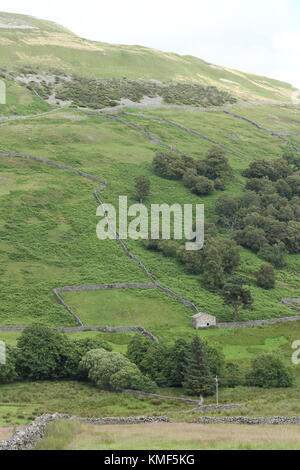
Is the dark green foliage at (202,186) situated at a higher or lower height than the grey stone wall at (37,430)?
higher

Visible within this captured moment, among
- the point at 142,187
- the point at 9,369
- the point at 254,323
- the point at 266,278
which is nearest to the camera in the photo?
the point at 9,369

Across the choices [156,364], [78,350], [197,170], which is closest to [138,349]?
[156,364]

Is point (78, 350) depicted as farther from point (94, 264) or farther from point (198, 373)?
point (94, 264)

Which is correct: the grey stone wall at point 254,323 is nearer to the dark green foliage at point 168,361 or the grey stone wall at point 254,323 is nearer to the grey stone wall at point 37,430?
the dark green foliage at point 168,361

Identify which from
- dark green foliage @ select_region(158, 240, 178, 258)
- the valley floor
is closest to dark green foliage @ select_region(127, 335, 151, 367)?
the valley floor

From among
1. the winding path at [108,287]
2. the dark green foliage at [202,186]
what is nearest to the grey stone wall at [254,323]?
the winding path at [108,287]

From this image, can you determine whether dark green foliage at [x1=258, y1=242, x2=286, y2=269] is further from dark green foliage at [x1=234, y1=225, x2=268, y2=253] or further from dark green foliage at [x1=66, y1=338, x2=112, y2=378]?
dark green foliage at [x1=66, y1=338, x2=112, y2=378]
